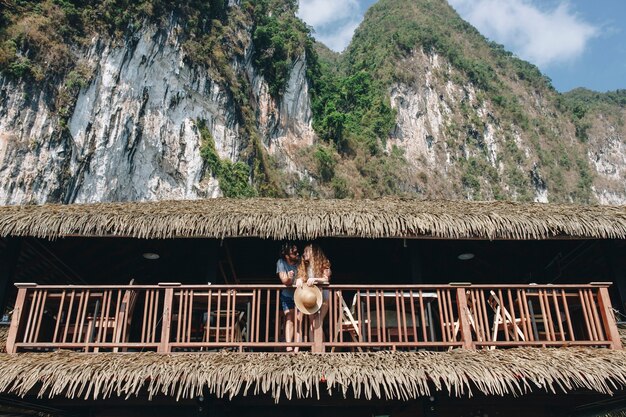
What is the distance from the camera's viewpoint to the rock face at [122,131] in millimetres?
26109

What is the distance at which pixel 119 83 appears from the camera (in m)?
30.2

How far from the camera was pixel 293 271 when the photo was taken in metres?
7.10

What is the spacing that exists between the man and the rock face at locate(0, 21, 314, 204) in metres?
21.2

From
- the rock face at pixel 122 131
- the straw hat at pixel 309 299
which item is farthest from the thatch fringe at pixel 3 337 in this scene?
the rock face at pixel 122 131

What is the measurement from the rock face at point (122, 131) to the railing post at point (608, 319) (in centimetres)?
2383

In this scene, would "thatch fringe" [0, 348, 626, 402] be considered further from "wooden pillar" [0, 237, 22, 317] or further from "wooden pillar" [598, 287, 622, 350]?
"wooden pillar" [0, 237, 22, 317]

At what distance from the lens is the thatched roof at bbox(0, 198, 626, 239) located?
7.23m

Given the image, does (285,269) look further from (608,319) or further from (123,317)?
(608,319)

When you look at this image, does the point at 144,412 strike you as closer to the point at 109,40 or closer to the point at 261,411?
the point at 261,411

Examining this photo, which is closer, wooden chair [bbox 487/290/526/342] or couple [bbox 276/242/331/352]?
wooden chair [bbox 487/290/526/342]

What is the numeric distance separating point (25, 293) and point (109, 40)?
27.0 meters

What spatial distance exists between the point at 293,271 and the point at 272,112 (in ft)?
117

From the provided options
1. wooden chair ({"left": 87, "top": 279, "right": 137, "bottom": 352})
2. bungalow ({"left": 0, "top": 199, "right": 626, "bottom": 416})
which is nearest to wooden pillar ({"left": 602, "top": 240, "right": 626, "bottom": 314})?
bungalow ({"left": 0, "top": 199, "right": 626, "bottom": 416})

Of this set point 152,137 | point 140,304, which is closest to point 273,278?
point 140,304
